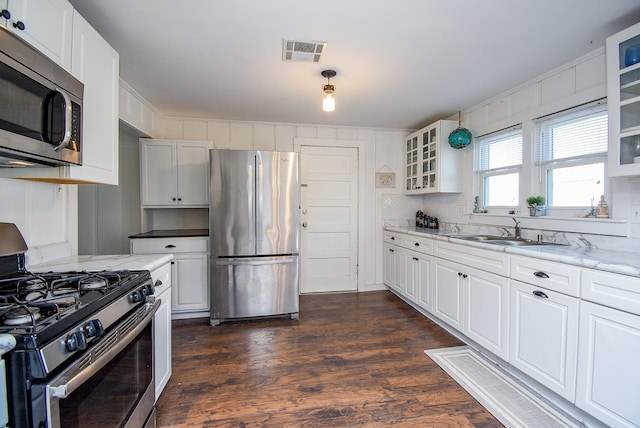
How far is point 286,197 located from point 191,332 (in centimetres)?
163

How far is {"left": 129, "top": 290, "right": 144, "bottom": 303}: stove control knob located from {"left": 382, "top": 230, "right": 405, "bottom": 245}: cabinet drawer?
9.76ft

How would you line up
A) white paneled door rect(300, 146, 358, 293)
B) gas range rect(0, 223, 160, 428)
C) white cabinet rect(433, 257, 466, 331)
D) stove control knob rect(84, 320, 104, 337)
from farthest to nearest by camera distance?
white paneled door rect(300, 146, 358, 293)
white cabinet rect(433, 257, 466, 331)
stove control knob rect(84, 320, 104, 337)
gas range rect(0, 223, 160, 428)

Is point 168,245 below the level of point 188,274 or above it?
above

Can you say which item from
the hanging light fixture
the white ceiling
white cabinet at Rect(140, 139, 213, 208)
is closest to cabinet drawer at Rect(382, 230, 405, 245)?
the white ceiling

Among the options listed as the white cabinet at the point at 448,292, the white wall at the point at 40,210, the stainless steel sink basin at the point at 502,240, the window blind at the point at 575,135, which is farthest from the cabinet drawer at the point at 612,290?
the white wall at the point at 40,210

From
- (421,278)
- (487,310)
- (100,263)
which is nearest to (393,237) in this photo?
(421,278)

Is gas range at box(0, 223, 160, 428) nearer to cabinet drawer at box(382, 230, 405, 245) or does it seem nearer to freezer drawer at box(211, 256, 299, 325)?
freezer drawer at box(211, 256, 299, 325)

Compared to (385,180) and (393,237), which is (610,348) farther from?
(385,180)

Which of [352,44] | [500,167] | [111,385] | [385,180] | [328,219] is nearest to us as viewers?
[111,385]

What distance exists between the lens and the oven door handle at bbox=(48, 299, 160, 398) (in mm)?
818

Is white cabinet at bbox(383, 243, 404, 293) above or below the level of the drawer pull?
below

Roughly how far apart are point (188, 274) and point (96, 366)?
229 centimetres

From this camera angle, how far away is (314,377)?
2125mm

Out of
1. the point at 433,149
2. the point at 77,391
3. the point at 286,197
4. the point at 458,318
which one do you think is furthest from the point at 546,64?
the point at 77,391
